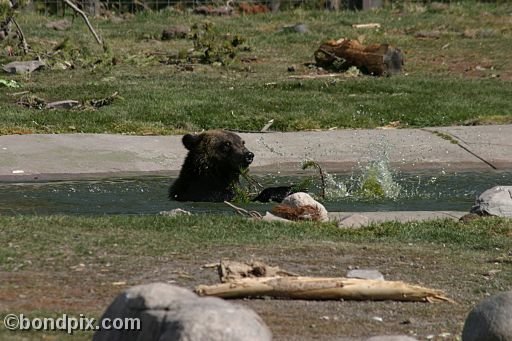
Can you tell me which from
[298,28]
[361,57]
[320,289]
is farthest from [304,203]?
[298,28]

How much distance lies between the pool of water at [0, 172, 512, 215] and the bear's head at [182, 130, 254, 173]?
0.44 metres

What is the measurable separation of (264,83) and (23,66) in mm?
3540

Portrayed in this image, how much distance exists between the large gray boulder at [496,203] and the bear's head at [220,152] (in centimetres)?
248

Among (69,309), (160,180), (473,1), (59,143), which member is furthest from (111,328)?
(473,1)

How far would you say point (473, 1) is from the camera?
27.5 m

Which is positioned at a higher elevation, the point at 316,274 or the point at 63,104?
the point at 316,274

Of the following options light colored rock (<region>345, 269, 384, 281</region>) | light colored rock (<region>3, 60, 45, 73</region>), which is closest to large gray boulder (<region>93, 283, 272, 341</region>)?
light colored rock (<region>345, 269, 384, 281</region>)

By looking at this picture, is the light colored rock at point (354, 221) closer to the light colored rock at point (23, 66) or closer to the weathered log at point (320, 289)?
the weathered log at point (320, 289)

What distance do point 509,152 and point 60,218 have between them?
21.3 ft

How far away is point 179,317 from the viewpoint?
479cm

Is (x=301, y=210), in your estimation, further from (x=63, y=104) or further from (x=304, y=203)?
(x=63, y=104)

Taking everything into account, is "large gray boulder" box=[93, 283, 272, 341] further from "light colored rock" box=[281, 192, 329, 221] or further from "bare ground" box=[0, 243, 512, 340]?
"light colored rock" box=[281, 192, 329, 221]

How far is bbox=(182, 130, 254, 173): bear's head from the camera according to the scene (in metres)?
11.5

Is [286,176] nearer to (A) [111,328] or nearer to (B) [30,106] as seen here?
(B) [30,106]
